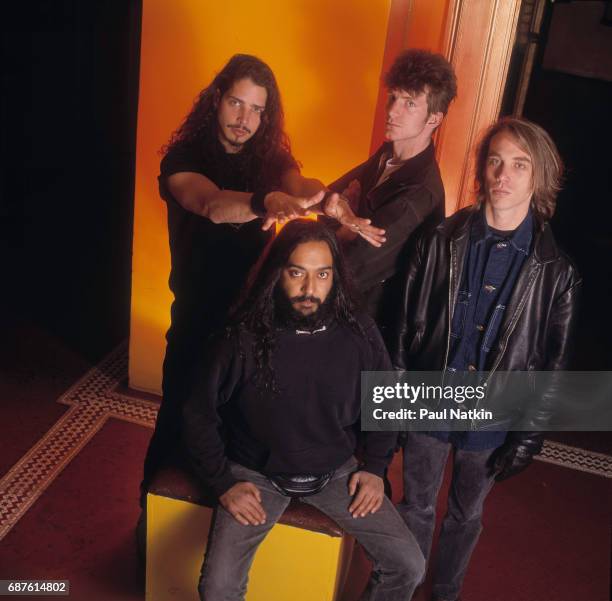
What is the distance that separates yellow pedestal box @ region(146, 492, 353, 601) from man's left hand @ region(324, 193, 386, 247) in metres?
1.01

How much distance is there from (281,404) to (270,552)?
1.95 ft

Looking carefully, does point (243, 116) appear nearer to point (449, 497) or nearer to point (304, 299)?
point (304, 299)

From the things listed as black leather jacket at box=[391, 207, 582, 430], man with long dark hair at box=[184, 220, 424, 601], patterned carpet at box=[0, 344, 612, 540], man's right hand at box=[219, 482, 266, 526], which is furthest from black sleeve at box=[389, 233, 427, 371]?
patterned carpet at box=[0, 344, 612, 540]

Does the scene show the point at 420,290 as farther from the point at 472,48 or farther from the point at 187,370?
the point at 472,48

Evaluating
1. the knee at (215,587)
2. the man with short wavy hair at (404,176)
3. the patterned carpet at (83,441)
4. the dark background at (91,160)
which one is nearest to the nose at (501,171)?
the man with short wavy hair at (404,176)

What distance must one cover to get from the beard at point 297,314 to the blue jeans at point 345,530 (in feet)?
1.80

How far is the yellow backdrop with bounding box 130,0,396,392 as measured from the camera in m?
3.38

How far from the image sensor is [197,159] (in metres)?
2.79

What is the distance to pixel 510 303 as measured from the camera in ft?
8.46

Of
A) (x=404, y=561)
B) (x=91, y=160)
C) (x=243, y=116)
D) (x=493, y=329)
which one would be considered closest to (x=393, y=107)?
(x=243, y=116)

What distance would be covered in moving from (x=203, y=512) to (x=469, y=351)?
112cm

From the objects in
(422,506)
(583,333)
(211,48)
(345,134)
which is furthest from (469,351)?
(583,333)

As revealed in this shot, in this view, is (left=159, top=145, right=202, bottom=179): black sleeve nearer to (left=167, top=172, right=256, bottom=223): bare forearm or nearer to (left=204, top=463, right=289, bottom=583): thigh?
(left=167, top=172, right=256, bottom=223): bare forearm

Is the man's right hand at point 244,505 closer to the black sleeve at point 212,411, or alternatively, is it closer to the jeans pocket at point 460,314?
the black sleeve at point 212,411
